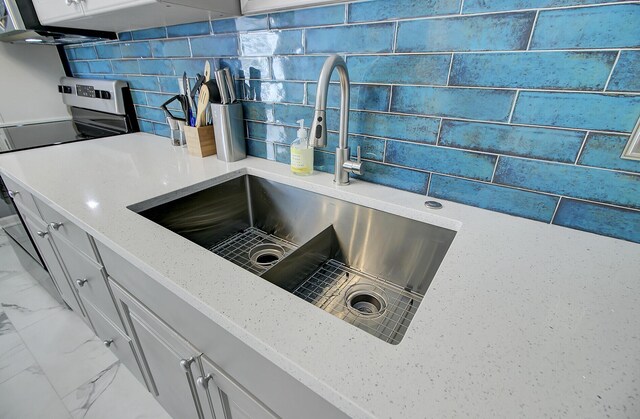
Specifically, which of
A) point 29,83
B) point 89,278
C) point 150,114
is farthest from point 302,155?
point 29,83

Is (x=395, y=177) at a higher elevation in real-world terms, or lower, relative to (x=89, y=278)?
higher

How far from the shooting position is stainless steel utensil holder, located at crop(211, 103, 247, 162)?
3.80 feet

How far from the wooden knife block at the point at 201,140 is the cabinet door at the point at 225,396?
893 millimetres

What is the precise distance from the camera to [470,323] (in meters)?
0.48

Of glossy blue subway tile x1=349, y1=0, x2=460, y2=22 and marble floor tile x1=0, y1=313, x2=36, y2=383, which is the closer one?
glossy blue subway tile x1=349, y1=0, x2=460, y2=22

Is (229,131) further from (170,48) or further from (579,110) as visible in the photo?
(579,110)

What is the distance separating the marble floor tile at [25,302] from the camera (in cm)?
169

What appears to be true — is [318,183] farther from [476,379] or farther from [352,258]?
[476,379]

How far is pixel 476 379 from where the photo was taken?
39 cm

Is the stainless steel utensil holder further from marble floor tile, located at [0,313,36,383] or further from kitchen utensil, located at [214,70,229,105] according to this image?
marble floor tile, located at [0,313,36,383]

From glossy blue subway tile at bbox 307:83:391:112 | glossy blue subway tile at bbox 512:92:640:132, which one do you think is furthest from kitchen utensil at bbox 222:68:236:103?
glossy blue subway tile at bbox 512:92:640:132

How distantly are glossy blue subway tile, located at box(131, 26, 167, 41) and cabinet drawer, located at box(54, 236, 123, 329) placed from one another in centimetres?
99

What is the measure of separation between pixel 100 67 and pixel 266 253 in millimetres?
1736

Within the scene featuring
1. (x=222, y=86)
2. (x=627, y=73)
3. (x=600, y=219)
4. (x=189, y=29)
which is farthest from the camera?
(x=189, y=29)
